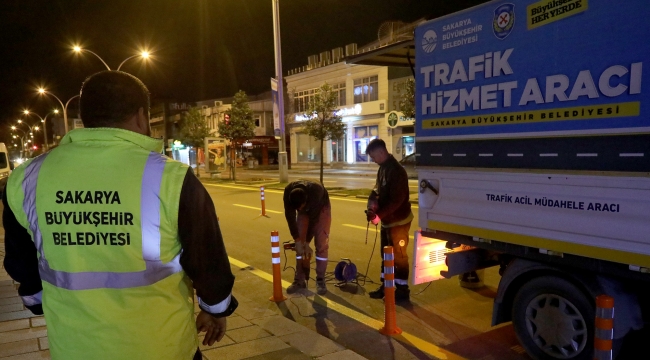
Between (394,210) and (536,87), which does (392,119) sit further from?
(536,87)

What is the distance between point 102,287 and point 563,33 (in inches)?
137

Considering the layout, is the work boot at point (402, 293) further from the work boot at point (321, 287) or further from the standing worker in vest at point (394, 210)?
the work boot at point (321, 287)

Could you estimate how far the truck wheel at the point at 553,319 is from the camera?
11.7ft

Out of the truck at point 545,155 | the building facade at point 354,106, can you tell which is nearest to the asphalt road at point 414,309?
the truck at point 545,155

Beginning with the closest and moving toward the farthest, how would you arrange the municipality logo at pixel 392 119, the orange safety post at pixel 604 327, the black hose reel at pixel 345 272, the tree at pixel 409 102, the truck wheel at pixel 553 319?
the orange safety post at pixel 604 327 < the truck wheel at pixel 553 319 < the black hose reel at pixel 345 272 < the tree at pixel 409 102 < the municipality logo at pixel 392 119

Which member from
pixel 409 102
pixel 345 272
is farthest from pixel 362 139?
pixel 345 272

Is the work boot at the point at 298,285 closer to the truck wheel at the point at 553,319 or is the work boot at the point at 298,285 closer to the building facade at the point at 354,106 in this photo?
the truck wheel at the point at 553,319

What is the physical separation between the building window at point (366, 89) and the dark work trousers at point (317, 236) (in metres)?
34.8

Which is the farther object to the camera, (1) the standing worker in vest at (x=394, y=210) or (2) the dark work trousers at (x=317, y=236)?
(2) the dark work trousers at (x=317, y=236)

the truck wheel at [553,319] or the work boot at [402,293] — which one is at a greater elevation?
the truck wheel at [553,319]

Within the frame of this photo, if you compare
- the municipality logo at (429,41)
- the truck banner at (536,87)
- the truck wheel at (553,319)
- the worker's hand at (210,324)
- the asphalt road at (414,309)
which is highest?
the municipality logo at (429,41)

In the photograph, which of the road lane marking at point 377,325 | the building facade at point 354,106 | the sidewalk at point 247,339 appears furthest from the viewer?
the building facade at point 354,106

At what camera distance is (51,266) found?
5.99 feet

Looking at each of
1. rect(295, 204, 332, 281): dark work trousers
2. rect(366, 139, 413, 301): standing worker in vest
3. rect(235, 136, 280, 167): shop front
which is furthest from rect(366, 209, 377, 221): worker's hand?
rect(235, 136, 280, 167): shop front
